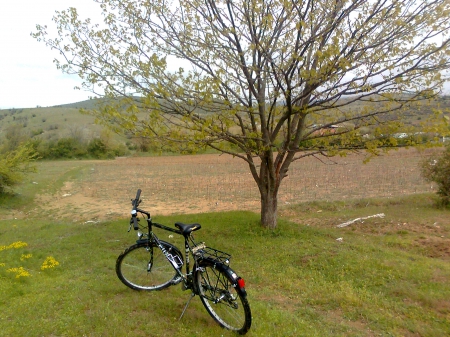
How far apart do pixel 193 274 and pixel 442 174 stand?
10.9 metres

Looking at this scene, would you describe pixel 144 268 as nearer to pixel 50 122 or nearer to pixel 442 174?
pixel 442 174

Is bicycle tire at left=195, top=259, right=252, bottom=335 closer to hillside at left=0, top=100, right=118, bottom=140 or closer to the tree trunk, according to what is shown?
the tree trunk

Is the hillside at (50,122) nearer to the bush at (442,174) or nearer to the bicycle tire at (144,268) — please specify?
the bush at (442,174)

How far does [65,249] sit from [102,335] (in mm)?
5122

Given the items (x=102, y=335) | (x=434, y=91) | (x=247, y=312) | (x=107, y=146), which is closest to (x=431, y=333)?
(x=247, y=312)

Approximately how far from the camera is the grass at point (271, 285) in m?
3.81

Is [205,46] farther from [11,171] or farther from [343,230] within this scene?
[11,171]

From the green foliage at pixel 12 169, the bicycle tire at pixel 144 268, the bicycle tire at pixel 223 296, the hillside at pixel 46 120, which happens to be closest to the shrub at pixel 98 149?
the hillside at pixel 46 120

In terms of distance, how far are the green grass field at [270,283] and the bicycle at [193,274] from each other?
0.54 ft

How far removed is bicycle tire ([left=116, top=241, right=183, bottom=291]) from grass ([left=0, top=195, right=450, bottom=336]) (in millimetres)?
143

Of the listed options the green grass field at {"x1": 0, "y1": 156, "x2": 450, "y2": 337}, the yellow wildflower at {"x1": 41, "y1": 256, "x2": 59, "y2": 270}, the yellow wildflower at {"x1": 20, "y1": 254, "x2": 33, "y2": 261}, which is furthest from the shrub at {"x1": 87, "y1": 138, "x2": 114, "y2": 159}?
the yellow wildflower at {"x1": 41, "y1": 256, "x2": 59, "y2": 270}

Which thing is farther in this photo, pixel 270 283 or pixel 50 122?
A: pixel 50 122

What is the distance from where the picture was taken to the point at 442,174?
38.5ft

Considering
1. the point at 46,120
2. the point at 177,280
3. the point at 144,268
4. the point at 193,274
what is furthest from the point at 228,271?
the point at 46,120
